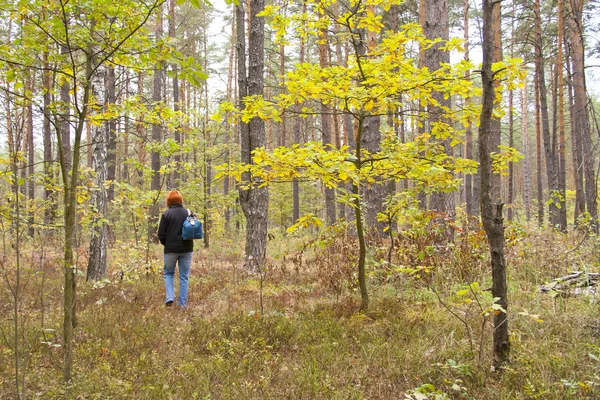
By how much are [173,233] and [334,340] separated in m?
3.45

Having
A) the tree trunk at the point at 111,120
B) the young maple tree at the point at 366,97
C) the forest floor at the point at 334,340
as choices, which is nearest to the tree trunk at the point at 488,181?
the forest floor at the point at 334,340

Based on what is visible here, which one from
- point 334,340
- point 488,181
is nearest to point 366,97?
point 488,181

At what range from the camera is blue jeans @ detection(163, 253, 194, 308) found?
5930 mm

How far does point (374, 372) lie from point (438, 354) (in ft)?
2.18

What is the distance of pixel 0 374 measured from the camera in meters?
3.38

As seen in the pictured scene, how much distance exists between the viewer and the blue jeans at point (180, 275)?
5930 millimetres

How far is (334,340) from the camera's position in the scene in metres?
4.11

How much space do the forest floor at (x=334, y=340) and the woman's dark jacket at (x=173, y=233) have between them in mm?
912

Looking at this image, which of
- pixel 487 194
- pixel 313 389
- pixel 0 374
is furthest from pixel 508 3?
pixel 0 374

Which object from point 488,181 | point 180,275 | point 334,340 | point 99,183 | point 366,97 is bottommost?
point 334,340

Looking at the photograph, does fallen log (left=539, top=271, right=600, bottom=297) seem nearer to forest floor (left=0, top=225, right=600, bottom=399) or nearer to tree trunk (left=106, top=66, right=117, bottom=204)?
forest floor (left=0, top=225, right=600, bottom=399)

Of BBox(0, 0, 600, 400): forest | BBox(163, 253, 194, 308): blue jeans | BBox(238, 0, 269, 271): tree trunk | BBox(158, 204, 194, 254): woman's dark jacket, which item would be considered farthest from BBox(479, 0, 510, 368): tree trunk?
BBox(238, 0, 269, 271): tree trunk

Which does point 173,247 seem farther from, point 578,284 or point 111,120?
point 578,284

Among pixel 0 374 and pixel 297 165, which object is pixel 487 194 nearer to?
pixel 297 165
